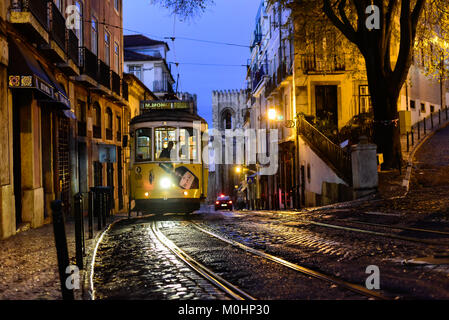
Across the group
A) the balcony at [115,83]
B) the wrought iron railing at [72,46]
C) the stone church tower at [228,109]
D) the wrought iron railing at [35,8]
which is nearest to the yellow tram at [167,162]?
the wrought iron railing at [72,46]

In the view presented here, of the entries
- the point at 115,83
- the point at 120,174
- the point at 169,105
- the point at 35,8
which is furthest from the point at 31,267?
the point at 120,174

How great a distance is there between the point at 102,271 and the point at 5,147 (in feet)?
18.0

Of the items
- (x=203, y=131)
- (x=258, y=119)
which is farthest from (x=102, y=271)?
(x=258, y=119)

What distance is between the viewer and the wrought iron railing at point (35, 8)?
39.2 feet

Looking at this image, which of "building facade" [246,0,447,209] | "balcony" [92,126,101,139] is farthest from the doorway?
"balcony" [92,126,101,139]

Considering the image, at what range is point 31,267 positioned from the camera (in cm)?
701

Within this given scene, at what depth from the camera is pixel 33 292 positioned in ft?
17.6

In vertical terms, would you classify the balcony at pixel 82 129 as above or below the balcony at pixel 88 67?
below

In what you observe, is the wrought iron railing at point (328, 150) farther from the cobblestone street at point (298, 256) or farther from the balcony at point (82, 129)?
the balcony at point (82, 129)

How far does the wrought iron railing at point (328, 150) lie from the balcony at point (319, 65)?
3382 millimetres

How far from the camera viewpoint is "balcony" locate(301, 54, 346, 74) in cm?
2511

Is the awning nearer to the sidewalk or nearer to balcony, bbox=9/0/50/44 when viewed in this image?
balcony, bbox=9/0/50/44

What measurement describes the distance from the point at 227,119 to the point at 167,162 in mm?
60513
